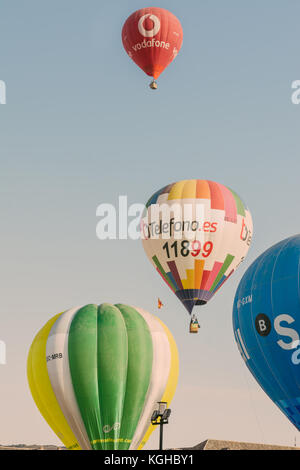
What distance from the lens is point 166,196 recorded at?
4344cm

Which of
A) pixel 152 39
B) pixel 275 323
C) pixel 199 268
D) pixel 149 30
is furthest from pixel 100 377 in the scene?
Result: pixel 149 30

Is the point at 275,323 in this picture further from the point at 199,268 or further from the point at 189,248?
the point at 189,248

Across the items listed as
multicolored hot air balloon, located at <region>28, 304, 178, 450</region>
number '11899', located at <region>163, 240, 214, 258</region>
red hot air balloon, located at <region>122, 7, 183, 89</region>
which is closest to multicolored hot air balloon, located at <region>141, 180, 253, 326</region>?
number '11899', located at <region>163, 240, 214, 258</region>

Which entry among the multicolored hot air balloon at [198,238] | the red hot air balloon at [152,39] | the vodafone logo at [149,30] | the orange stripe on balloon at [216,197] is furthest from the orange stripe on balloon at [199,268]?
the vodafone logo at [149,30]

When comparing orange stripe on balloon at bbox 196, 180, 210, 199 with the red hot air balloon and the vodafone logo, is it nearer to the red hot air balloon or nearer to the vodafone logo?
the red hot air balloon

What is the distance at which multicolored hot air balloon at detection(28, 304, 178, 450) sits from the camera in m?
39.2

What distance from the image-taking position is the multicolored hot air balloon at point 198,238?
42.2m

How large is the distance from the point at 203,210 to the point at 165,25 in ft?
27.8

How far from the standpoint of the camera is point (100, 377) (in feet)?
129

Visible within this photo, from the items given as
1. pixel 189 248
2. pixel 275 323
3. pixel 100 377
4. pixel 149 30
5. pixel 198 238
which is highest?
pixel 149 30

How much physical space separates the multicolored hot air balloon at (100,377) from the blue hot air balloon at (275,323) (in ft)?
19.8

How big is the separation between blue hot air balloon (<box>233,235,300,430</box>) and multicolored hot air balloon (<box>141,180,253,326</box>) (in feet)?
21.9

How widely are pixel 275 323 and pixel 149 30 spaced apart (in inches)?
632
